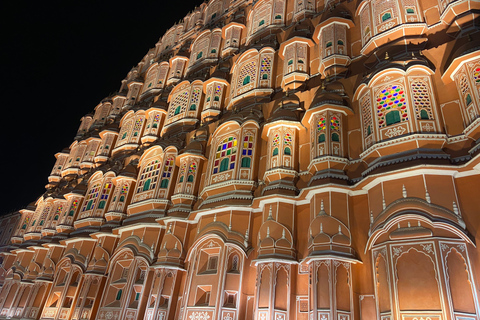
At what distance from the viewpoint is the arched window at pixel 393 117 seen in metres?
11.0

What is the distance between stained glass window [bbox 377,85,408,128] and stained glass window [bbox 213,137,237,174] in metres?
6.29

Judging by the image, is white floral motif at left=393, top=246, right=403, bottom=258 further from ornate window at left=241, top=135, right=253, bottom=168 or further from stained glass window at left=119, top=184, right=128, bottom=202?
stained glass window at left=119, top=184, right=128, bottom=202

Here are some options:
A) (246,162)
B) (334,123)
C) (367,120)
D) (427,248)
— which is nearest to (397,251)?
(427,248)

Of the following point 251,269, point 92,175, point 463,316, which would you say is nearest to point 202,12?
point 92,175

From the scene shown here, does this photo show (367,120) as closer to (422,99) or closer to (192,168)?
(422,99)

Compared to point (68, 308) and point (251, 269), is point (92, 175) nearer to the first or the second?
point (68, 308)

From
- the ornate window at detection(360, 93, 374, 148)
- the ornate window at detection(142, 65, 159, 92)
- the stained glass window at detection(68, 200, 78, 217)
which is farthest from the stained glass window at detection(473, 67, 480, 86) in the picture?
the stained glass window at detection(68, 200, 78, 217)

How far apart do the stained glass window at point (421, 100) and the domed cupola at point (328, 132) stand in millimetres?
2404

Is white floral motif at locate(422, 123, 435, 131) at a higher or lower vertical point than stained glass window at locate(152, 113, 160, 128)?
lower

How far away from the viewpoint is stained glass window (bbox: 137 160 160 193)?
1816 centimetres

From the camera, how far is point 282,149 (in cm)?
1369

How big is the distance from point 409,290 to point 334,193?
3.75 m

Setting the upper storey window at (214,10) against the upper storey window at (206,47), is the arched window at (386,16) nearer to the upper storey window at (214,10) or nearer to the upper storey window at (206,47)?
the upper storey window at (206,47)

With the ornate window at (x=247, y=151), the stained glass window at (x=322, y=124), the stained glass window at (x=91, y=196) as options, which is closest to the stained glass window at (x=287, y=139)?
the stained glass window at (x=322, y=124)
